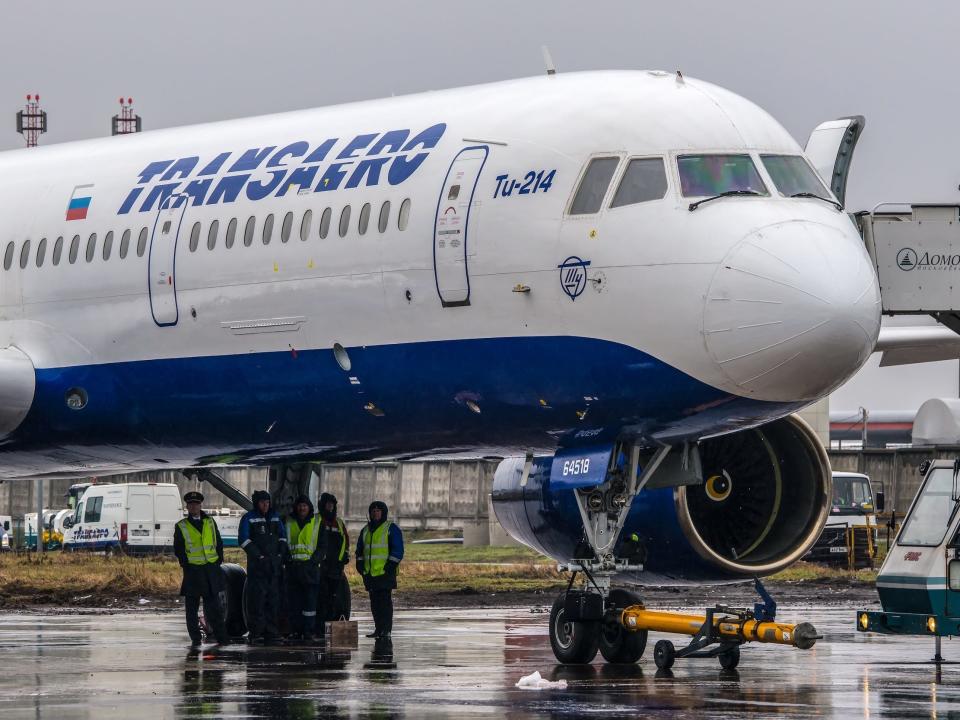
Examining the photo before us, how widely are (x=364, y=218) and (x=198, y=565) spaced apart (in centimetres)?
522

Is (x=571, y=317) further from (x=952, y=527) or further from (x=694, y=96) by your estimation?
(x=952, y=527)

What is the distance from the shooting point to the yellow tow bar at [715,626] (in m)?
15.7

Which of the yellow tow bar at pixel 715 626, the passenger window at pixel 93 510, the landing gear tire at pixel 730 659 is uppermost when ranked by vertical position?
the passenger window at pixel 93 510

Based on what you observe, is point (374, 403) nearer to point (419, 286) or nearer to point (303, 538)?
point (419, 286)

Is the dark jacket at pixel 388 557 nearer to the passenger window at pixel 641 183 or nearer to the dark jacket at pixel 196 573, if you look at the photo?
the dark jacket at pixel 196 573

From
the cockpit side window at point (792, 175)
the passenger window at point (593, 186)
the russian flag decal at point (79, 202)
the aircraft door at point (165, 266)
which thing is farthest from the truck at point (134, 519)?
the cockpit side window at point (792, 175)

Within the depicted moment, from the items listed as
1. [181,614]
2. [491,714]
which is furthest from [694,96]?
[181,614]

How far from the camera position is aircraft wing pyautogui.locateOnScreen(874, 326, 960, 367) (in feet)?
76.1

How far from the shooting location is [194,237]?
1861 cm

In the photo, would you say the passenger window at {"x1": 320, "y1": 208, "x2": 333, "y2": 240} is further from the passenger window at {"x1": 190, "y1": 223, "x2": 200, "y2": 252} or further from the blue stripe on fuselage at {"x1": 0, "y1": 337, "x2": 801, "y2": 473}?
the passenger window at {"x1": 190, "y1": 223, "x2": 200, "y2": 252}

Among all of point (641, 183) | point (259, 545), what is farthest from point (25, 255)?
point (641, 183)

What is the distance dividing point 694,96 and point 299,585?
25.4 feet

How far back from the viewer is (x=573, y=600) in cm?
1648

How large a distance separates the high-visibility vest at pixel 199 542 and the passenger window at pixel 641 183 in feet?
23.1
